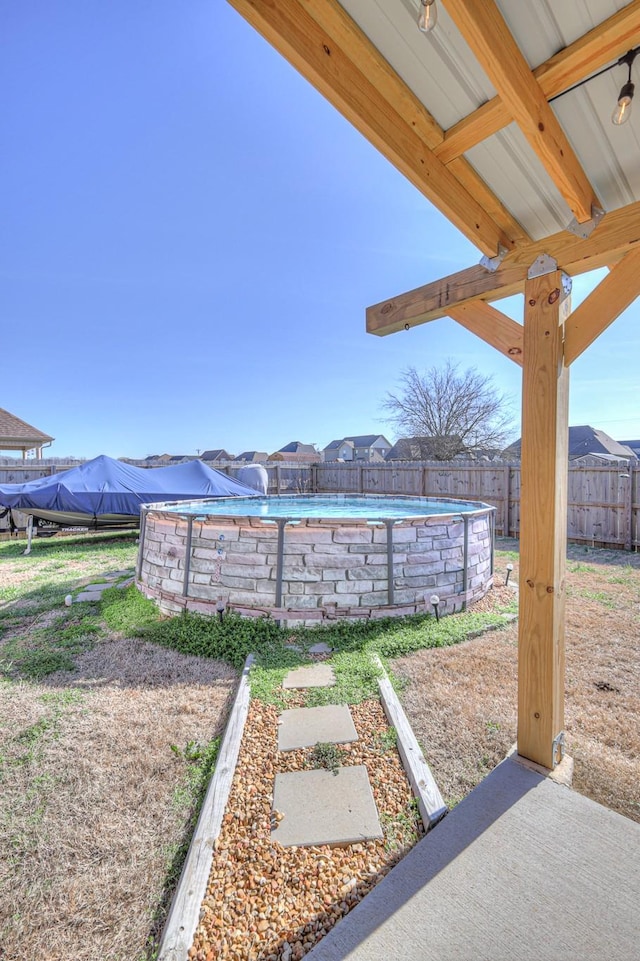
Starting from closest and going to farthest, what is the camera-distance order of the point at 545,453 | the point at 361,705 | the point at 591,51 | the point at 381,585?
the point at 591,51, the point at 545,453, the point at 361,705, the point at 381,585

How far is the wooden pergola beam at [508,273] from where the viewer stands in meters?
1.60

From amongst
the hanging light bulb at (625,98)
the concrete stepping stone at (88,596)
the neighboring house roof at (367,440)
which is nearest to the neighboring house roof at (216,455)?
the neighboring house roof at (367,440)

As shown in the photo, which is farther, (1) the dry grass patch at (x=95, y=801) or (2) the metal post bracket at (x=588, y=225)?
(2) the metal post bracket at (x=588, y=225)

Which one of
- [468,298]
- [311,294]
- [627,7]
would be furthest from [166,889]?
[311,294]

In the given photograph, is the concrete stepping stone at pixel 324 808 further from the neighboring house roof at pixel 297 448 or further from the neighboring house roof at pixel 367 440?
the neighboring house roof at pixel 297 448

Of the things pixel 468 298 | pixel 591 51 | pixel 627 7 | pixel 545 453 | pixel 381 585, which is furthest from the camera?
pixel 381 585

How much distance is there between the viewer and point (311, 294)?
13242 mm

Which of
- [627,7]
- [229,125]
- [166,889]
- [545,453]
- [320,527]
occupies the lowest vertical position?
[166,889]

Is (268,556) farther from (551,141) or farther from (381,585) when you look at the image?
(551,141)

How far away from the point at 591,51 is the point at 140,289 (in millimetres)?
14243

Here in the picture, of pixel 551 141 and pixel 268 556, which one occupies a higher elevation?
pixel 551 141

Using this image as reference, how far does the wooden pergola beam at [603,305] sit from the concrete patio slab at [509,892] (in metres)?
1.95

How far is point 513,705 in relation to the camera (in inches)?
97.5

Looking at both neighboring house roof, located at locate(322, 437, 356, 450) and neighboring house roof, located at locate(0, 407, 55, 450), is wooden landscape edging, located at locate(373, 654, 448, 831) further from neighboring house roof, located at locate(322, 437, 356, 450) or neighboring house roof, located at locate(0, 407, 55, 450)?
neighboring house roof, located at locate(322, 437, 356, 450)
